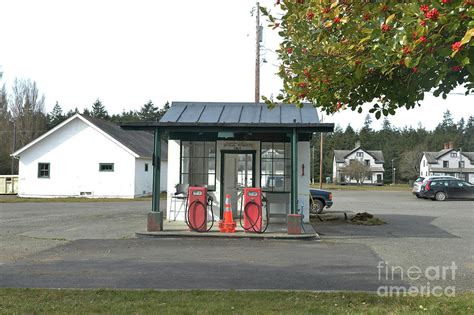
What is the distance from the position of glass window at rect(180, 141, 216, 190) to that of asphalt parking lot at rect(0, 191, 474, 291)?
225cm

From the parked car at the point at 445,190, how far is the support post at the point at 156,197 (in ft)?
74.7

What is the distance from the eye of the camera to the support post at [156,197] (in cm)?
1220

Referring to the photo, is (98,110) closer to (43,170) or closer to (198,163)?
(43,170)

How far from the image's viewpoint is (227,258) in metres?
8.86

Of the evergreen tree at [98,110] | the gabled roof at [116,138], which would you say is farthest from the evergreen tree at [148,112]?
the gabled roof at [116,138]

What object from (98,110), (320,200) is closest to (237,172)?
(320,200)

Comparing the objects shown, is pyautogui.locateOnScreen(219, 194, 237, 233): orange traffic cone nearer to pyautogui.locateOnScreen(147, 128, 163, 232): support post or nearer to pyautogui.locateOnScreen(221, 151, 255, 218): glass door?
pyautogui.locateOnScreen(147, 128, 163, 232): support post

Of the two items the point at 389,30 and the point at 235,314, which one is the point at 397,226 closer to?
the point at 235,314

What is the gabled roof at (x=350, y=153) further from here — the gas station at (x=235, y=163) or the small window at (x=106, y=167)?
the gas station at (x=235, y=163)

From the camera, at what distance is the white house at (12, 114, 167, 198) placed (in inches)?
1232

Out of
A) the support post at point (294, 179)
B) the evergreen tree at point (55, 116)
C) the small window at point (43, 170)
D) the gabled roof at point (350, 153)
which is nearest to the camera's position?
the support post at point (294, 179)

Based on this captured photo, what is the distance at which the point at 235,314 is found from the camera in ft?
16.5

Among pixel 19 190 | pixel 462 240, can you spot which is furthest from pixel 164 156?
pixel 462 240

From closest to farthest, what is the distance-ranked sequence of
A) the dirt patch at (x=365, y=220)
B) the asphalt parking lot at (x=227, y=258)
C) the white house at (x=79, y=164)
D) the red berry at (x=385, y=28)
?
the red berry at (x=385, y=28), the asphalt parking lot at (x=227, y=258), the dirt patch at (x=365, y=220), the white house at (x=79, y=164)
